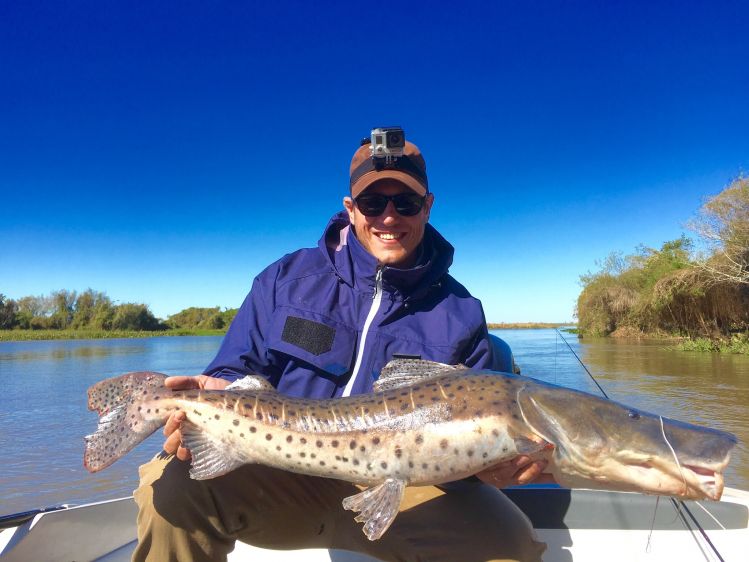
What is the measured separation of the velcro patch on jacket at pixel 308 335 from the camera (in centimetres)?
360

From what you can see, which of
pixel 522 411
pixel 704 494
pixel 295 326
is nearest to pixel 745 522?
pixel 704 494

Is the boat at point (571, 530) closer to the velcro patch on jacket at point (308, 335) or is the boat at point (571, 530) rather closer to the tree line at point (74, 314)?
the velcro patch on jacket at point (308, 335)

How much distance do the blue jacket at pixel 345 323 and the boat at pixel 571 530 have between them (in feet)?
4.97

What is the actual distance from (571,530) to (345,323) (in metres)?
2.62

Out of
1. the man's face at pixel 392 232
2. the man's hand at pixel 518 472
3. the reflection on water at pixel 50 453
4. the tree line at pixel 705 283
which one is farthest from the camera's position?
the tree line at pixel 705 283

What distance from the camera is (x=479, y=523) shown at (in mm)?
3059

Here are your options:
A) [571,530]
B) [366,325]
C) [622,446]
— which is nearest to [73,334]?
[366,325]

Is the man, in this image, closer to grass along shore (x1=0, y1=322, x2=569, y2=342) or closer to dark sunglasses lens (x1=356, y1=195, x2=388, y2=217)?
dark sunglasses lens (x1=356, y1=195, x2=388, y2=217)

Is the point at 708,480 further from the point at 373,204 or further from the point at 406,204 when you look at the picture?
the point at 373,204

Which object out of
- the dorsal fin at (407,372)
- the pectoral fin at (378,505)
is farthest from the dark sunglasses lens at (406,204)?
the pectoral fin at (378,505)

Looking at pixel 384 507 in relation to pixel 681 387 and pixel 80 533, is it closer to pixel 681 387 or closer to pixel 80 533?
pixel 80 533

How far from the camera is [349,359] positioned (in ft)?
11.9

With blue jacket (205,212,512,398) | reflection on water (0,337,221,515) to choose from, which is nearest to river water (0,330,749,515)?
reflection on water (0,337,221,515)

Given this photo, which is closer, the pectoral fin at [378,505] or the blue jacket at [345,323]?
the pectoral fin at [378,505]
